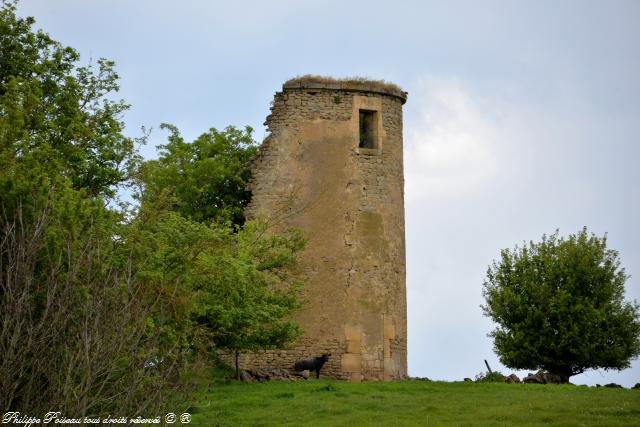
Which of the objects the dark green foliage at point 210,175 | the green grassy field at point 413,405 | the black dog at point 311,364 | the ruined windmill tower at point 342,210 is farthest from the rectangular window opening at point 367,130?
the green grassy field at point 413,405

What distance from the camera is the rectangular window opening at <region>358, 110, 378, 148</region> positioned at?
33469mm

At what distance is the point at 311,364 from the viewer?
30.8 m

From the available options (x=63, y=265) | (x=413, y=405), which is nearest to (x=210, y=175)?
(x=413, y=405)

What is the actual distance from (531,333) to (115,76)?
15767 mm

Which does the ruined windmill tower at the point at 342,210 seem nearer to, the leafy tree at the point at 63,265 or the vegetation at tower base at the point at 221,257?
the vegetation at tower base at the point at 221,257

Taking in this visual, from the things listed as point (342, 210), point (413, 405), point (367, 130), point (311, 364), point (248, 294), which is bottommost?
point (413, 405)

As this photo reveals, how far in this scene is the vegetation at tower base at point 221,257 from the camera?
22.7 m

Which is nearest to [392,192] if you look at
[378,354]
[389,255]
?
[389,255]

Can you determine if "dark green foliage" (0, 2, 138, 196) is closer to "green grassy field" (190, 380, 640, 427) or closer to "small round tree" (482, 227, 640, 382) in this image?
"green grassy field" (190, 380, 640, 427)

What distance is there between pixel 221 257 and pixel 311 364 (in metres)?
7.44

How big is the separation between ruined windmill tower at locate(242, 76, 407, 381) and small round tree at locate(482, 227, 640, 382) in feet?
19.2

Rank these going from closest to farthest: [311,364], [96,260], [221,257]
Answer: [96,260]
[221,257]
[311,364]

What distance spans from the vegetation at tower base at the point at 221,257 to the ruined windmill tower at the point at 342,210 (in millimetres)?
1070

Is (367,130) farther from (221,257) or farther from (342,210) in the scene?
(221,257)
